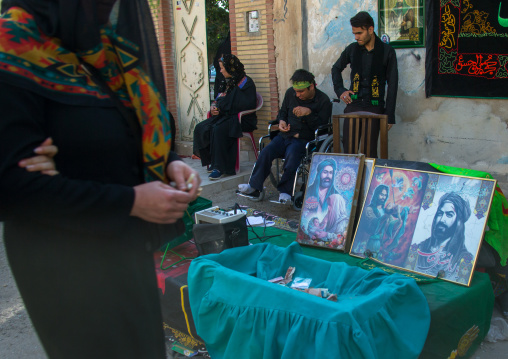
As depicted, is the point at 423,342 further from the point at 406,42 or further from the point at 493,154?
the point at 406,42

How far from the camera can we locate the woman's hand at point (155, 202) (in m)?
1.28

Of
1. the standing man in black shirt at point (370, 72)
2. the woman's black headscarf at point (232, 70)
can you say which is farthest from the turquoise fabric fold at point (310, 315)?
the woman's black headscarf at point (232, 70)

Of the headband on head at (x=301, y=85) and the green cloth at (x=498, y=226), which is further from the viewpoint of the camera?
the headband on head at (x=301, y=85)

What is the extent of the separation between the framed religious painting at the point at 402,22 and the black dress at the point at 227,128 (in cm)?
195

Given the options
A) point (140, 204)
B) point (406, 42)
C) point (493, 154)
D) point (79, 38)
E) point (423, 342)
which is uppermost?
point (406, 42)

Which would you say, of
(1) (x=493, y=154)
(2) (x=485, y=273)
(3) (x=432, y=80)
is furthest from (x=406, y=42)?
(2) (x=485, y=273)

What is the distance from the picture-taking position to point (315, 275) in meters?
3.29

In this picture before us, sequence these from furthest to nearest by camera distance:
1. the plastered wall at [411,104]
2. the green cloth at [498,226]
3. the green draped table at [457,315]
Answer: the plastered wall at [411,104]
the green cloth at [498,226]
the green draped table at [457,315]

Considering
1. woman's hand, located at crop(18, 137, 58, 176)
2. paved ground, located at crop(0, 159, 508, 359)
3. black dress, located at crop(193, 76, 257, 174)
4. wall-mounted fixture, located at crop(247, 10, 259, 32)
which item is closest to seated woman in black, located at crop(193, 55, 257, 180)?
black dress, located at crop(193, 76, 257, 174)

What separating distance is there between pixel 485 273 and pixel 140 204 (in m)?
2.77

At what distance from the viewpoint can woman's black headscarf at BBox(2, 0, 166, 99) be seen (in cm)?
121

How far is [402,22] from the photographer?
5879 millimetres

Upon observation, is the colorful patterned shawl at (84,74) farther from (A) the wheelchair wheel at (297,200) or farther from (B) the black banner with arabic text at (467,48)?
(B) the black banner with arabic text at (467,48)

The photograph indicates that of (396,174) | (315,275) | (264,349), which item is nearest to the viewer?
(264,349)
